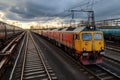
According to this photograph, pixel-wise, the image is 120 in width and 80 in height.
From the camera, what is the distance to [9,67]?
14758 mm

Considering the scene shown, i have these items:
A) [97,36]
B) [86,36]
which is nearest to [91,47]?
[86,36]

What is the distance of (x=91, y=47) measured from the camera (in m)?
14.8

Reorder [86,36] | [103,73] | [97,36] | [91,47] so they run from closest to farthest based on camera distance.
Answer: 1. [103,73]
2. [91,47]
3. [86,36]
4. [97,36]

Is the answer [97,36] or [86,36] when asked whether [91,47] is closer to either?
[86,36]

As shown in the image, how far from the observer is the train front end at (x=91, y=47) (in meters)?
14.5

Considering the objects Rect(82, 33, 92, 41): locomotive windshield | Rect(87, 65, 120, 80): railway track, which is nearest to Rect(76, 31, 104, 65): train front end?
Rect(82, 33, 92, 41): locomotive windshield

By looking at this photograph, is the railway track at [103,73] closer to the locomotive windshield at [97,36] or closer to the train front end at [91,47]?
the train front end at [91,47]

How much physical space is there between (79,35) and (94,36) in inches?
51.1

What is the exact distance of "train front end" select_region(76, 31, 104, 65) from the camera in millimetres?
14500

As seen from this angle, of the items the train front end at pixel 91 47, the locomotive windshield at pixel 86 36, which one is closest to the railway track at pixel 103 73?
the train front end at pixel 91 47

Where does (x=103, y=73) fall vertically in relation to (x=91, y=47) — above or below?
below

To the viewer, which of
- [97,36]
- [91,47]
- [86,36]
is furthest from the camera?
[97,36]

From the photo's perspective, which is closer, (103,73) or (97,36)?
(103,73)

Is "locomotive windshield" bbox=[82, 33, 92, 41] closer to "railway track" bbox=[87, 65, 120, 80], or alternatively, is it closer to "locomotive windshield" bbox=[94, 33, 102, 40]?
"locomotive windshield" bbox=[94, 33, 102, 40]
